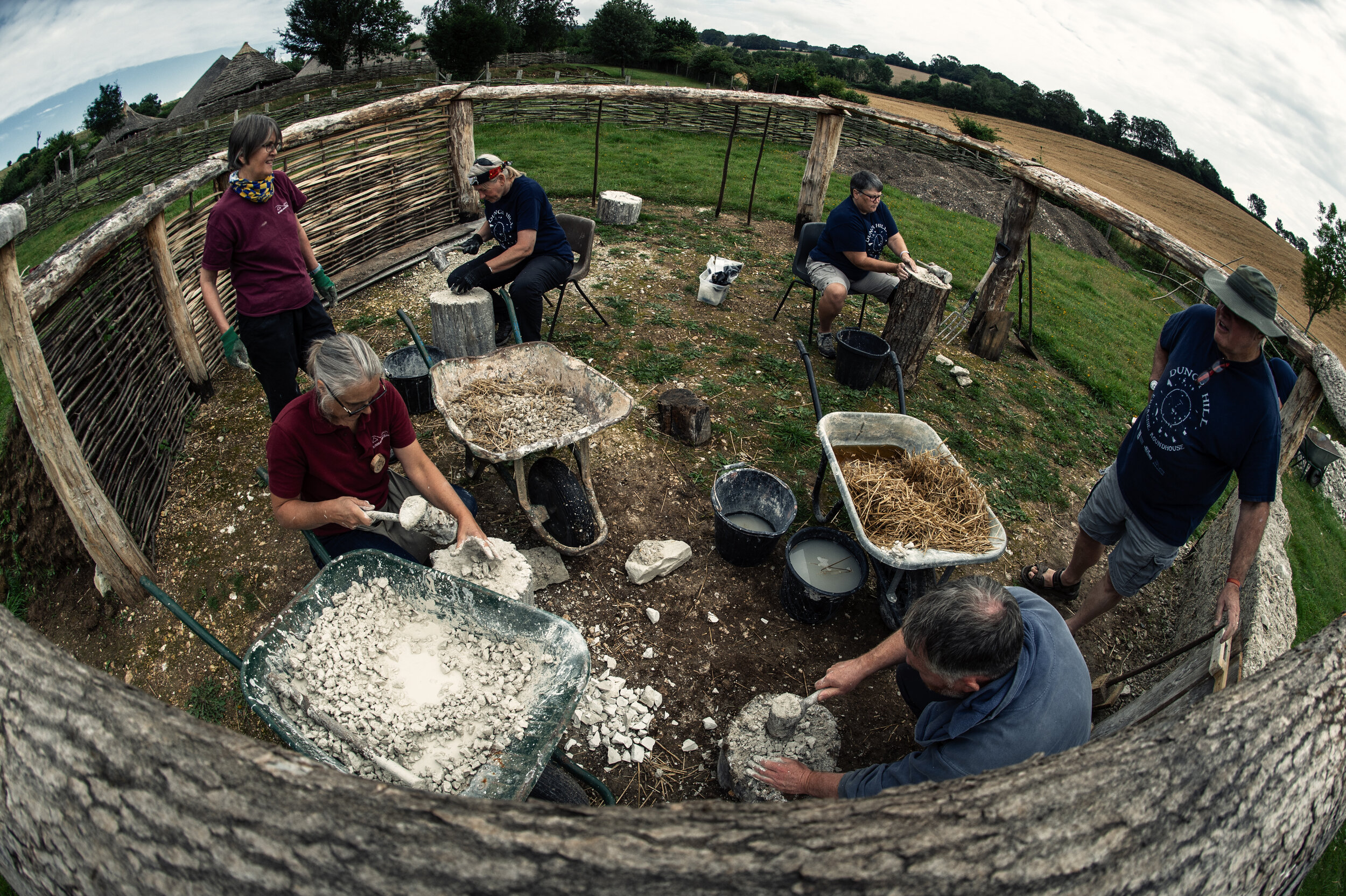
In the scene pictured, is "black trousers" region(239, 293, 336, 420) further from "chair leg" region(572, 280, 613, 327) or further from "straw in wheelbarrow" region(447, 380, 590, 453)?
"chair leg" region(572, 280, 613, 327)

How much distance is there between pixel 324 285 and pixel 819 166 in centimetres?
598

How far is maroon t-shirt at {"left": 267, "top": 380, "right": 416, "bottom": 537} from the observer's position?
259 centimetres

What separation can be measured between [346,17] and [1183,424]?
4187 centimetres

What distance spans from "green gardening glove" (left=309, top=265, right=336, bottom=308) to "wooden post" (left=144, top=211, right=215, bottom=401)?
0.90m

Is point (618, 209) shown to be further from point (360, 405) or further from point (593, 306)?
point (360, 405)

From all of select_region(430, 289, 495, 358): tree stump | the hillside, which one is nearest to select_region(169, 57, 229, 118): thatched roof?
the hillside

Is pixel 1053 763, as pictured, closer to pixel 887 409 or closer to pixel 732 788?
pixel 732 788

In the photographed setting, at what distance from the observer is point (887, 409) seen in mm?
5328

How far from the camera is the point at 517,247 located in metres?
4.84

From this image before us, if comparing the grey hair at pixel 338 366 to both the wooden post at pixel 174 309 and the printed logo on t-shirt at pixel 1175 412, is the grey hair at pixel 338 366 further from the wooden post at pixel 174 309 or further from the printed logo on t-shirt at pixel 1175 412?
the printed logo on t-shirt at pixel 1175 412

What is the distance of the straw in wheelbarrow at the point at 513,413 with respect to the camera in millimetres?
3580

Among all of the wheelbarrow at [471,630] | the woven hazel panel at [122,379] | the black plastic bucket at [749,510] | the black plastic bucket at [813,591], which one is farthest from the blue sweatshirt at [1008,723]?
the woven hazel panel at [122,379]

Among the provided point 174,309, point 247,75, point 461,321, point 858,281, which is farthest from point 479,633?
point 247,75

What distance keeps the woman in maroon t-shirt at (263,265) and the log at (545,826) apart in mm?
2759
